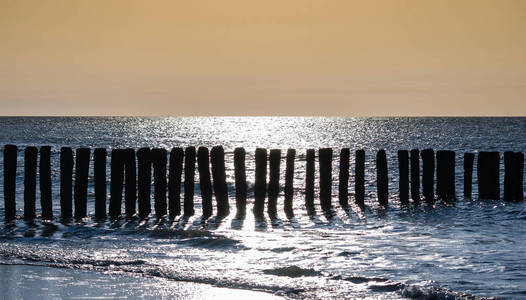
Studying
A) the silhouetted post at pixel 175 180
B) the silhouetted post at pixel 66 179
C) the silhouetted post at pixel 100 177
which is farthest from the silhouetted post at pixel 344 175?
the silhouetted post at pixel 66 179

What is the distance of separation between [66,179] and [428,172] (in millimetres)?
8942

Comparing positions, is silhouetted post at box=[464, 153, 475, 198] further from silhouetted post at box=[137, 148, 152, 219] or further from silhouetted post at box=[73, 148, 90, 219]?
silhouetted post at box=[73, 148, 90, 219]

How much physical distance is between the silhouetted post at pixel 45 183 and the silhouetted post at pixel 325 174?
629 centimetres

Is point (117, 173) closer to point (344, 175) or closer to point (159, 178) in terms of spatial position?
point (159, 178)

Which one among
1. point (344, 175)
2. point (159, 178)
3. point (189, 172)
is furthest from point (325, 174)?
point (159, 178)

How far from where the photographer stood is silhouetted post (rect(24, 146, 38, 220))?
1661 cm

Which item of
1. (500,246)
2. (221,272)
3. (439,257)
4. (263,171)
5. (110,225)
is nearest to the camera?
(221,272)

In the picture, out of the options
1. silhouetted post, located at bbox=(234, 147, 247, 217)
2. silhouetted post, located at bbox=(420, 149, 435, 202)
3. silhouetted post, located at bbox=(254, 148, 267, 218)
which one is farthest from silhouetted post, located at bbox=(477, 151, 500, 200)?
silhouetted post, located at bbox=(234, 147, 247, 217)

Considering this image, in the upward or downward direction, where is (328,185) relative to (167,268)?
upward

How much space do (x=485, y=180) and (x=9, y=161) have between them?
11.8 metres

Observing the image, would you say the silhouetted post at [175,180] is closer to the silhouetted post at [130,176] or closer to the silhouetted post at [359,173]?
the silhouetted post at [130,176]

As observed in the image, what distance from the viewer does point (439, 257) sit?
1238 centimetres

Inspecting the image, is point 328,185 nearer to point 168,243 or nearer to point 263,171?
point 263,171

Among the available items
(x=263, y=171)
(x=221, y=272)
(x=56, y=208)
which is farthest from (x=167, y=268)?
(x=56, y=208)
